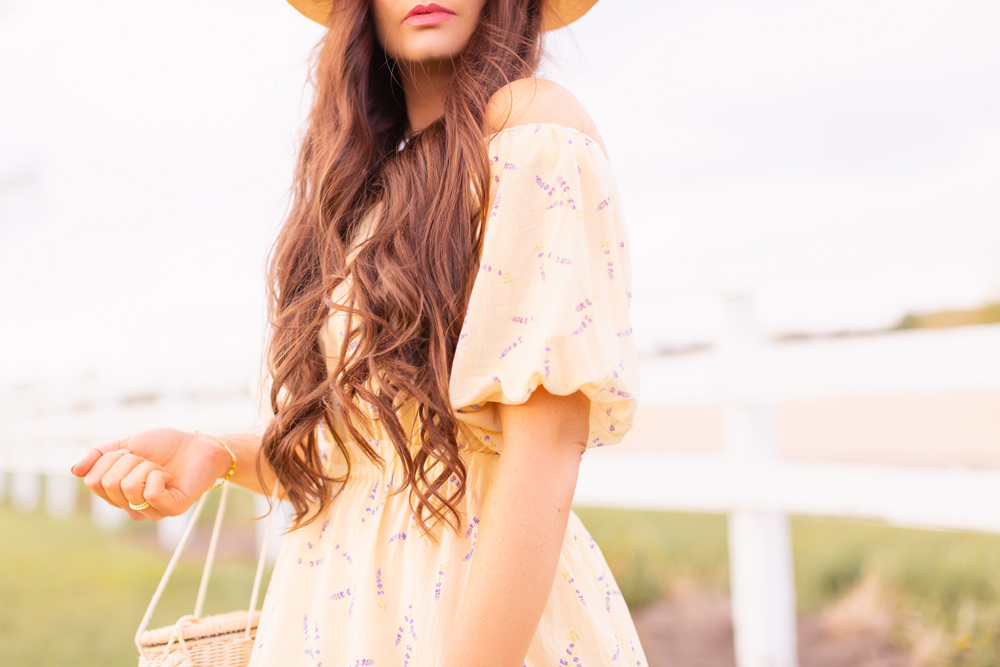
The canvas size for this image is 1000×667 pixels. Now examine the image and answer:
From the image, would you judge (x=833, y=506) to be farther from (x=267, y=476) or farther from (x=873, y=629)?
(x=267, y=476)

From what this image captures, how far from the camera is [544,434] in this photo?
87cm

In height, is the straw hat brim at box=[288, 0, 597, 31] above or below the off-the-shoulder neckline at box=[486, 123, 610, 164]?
above

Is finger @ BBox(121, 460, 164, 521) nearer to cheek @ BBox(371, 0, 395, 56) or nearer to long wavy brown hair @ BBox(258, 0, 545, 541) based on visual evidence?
long wavy brown hair @ BBox(258, 0, 545, 541)

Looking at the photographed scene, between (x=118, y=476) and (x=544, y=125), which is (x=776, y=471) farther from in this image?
(x=118, y=476)

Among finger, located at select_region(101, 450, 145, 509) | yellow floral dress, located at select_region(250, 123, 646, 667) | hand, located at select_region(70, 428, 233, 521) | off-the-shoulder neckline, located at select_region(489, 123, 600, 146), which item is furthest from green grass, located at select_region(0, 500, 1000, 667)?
finger, located at select_region(101, 450, 145, 509)

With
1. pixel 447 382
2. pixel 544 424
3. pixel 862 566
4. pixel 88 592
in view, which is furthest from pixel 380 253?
pixel 88 592

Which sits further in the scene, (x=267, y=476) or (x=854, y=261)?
(x=854, y=261)

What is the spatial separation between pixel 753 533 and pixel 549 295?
2015 millimetres

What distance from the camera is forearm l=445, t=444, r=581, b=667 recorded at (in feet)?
2.65

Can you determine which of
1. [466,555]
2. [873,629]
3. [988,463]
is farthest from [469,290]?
[988,463]

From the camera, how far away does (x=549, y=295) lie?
89 centimetres

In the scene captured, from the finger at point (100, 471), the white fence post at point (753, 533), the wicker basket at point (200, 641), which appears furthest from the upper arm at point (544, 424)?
the white fence post at point (753, 533)

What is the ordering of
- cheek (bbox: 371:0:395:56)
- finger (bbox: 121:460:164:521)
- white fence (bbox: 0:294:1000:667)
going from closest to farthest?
1. finger (bbox: 121:460:164:521)
2. cheek (bbox: 371:0:395:56)
3. white fence (bbox: 0:294:1000:667)

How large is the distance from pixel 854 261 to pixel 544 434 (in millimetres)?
1800
